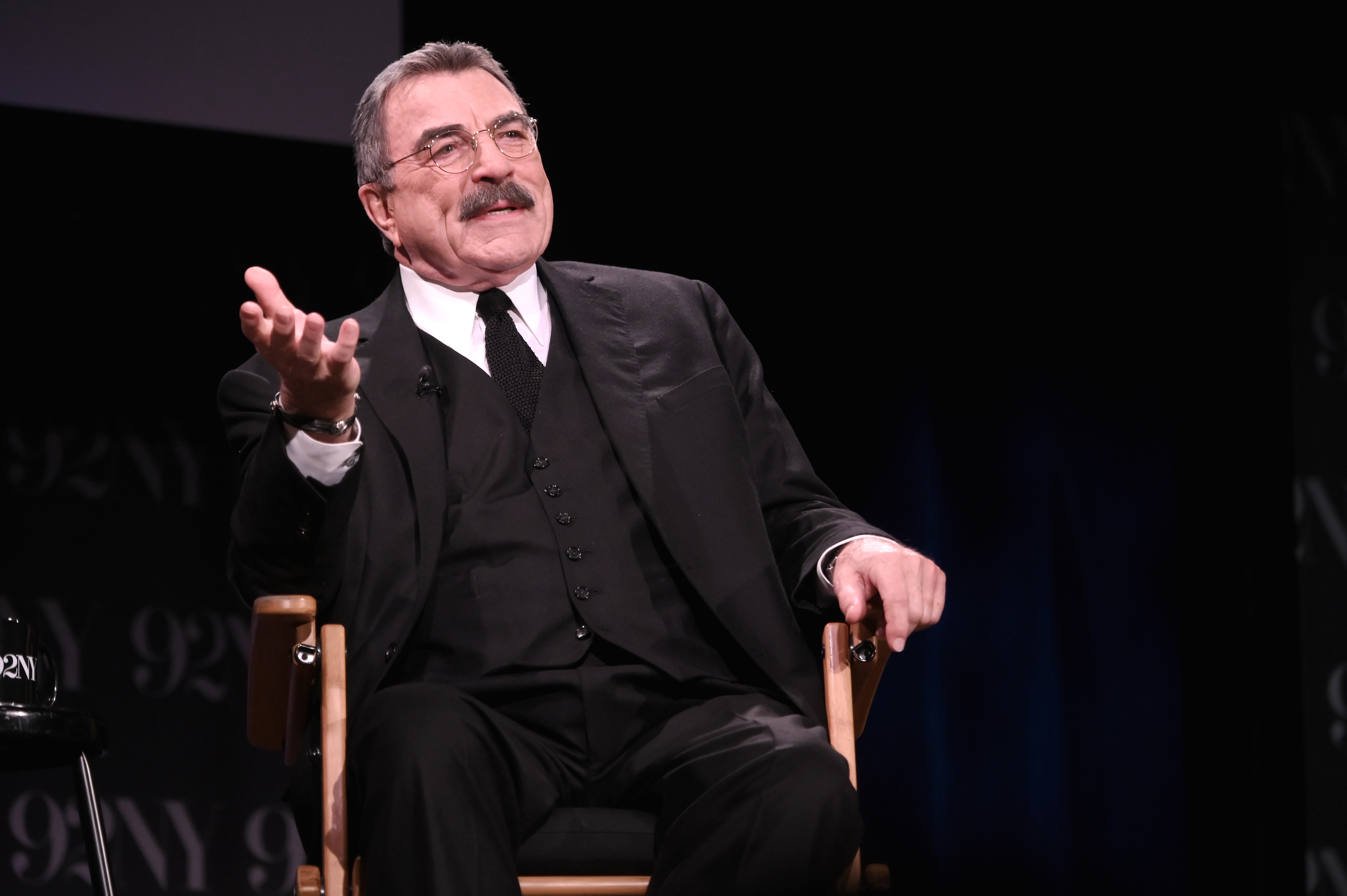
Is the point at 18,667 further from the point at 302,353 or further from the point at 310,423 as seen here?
the point at 302,353

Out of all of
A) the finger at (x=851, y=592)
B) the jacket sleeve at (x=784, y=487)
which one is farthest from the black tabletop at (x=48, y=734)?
the finger at (x=851, y=592)

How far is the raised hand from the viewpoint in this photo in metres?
1.63

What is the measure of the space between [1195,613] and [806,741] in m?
1.30

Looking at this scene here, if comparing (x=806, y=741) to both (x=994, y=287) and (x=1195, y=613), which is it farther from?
(x=994, y=287)

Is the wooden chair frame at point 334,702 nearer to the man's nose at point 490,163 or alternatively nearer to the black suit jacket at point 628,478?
the black suit jacket at point 628,478

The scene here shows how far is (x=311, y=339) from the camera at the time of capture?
1.51m

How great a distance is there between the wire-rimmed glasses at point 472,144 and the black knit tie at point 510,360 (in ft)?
0.75

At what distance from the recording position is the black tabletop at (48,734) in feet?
6.85

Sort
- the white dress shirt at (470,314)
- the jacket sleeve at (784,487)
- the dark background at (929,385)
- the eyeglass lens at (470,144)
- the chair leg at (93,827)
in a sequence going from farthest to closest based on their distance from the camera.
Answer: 1. the dark background at (929,385)
2. the chair leg at (93,827)
3. the eyeglass lens at (470,144)
4. the white dress shirt at (470,314)
5. the jacket sleeve at (784,487)

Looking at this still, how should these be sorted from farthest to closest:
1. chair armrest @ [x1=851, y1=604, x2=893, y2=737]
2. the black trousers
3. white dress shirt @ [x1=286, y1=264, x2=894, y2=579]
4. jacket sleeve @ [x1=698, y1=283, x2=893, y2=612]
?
white dress shirt @ [x1=286, y1=264, x2=894, y2=579], jacket sleeve @ [x1=698, y1=283, x2=893, y2=612], chair armrest @ [x1=851, y1=604, x2=893, y2=737], the black trousers

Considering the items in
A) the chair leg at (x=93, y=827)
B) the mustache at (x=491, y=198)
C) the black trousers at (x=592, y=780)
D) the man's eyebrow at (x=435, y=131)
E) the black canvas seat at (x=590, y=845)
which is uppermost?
the man's eyebrow at (x=435, y=131)

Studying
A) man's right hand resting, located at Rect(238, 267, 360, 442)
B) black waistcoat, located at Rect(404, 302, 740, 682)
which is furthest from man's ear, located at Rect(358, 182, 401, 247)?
man's right hand resting, located at Rect(238, 267, 360, 442)

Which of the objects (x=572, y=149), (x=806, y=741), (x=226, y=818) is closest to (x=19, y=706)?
(x=806, y=741)

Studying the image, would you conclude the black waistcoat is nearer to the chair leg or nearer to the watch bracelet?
the watch bracelet
